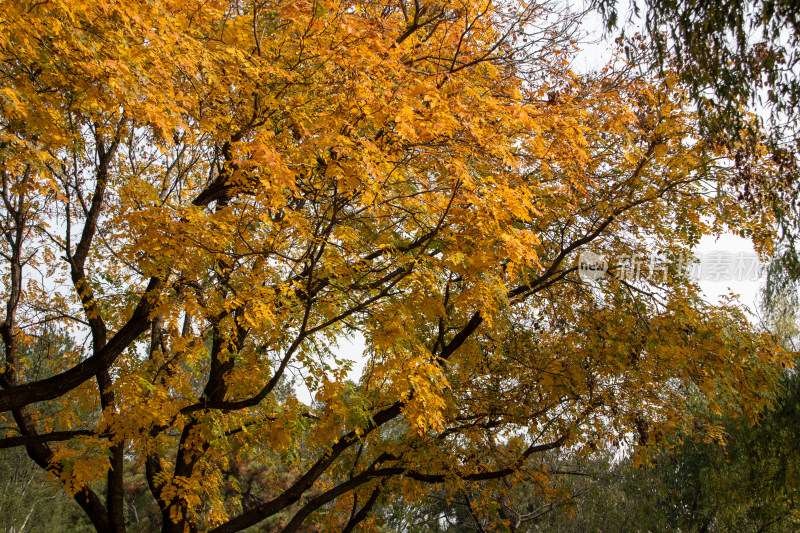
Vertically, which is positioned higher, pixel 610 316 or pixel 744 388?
pixel 610 316

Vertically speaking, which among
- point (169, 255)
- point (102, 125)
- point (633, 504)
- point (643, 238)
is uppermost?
point (102, 125)

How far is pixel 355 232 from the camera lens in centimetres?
449

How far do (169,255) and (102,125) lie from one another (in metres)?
2.33

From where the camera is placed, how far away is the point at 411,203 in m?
4.23

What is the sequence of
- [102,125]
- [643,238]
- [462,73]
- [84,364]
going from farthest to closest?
1. [643,238]
2. [102,125]
3. [84,364]
4. [462,73]

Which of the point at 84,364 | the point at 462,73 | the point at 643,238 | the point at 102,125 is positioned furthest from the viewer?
the point at 643,238

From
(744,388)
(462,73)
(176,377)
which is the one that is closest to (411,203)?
(462,73)

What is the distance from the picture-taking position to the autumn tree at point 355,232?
12.2ft

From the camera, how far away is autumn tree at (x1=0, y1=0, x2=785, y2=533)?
146 inches

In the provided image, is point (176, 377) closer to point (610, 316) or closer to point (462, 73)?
point (462, 73)
